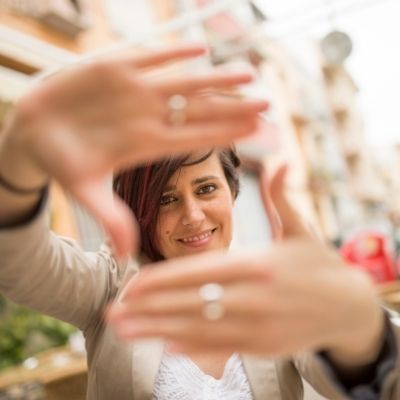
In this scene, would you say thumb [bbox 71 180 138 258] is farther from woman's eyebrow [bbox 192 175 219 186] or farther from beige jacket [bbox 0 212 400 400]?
woman's eyebrow [bbox 192 175 219 186]

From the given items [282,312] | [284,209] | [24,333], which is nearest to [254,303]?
[282,312]

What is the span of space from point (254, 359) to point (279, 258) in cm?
54

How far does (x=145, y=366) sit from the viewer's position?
1.02 meters

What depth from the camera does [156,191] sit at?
3.49 feet

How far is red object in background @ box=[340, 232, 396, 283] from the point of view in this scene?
2.75 m

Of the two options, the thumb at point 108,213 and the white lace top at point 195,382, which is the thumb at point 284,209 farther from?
the white lace top at point 195,382

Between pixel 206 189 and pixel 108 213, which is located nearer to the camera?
pixel 108 213

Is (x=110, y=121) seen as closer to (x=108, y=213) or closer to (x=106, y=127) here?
(x=106, y=127)

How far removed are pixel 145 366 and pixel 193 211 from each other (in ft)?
1.09

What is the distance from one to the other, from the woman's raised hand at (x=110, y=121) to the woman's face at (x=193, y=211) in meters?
0.48

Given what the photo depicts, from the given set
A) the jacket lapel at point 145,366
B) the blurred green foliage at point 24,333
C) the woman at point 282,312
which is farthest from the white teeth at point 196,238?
the blurred green foliage at point 24,333

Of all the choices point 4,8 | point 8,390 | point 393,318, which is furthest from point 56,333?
point 393,318

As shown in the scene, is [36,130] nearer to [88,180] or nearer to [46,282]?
[88,180]

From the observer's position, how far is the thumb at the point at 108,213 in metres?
0.52
